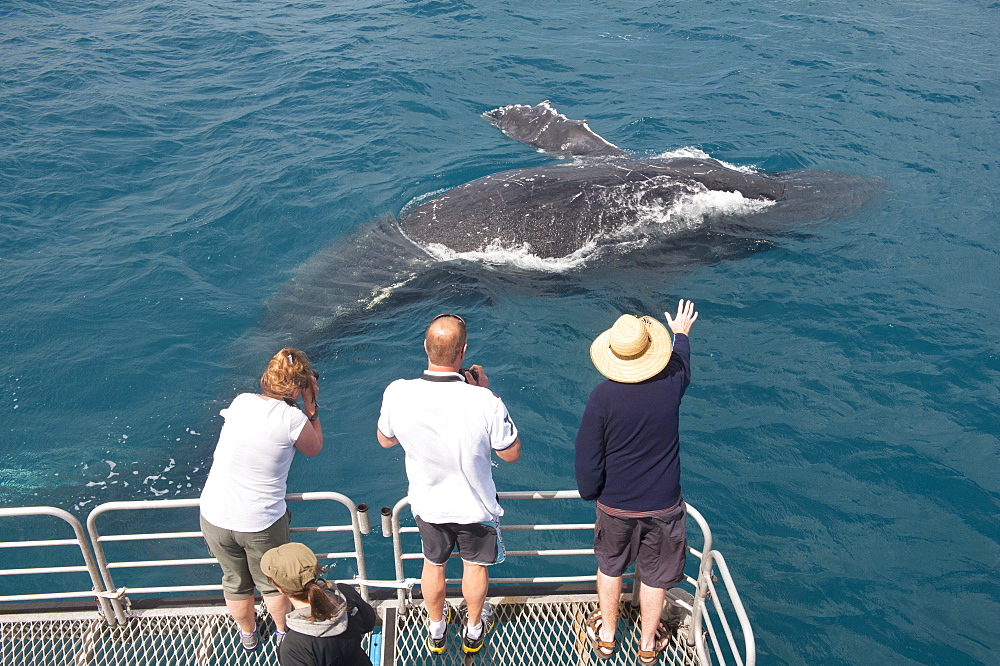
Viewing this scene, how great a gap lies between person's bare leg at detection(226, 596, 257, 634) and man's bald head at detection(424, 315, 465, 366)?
226cm

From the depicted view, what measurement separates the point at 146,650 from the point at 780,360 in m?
7.50

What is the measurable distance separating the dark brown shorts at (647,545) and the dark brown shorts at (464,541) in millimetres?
716

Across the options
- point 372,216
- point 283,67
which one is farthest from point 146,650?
point 283,67

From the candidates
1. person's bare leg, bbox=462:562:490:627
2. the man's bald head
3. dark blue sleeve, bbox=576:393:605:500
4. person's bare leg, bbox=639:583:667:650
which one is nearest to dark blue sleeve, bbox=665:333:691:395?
dark blue sleeve, bbox=576:393:605:500

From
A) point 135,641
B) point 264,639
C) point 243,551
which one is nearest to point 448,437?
point 243,551

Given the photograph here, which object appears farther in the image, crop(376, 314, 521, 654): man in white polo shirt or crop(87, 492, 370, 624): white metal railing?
crop(87, 492, 370, 624): white metal railing

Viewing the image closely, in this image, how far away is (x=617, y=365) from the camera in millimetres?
4340

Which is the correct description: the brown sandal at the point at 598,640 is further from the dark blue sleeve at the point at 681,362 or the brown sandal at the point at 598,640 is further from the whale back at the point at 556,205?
the whale back at the point at 556,205

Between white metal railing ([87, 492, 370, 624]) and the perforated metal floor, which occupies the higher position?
white metal railing ([87, 492, 370, 624])

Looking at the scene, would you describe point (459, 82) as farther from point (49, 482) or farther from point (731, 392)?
point (49, 482)

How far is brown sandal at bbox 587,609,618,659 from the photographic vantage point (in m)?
4.89

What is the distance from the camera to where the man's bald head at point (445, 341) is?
4.18 metres

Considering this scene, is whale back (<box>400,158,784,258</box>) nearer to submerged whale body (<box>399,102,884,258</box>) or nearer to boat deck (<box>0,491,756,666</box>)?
submerged whale body (<box>399,102,884,258</box>)

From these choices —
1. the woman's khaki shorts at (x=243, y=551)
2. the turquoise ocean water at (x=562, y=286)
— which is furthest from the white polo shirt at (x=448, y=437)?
the turquoise ocean water at (x=562, y=286)
